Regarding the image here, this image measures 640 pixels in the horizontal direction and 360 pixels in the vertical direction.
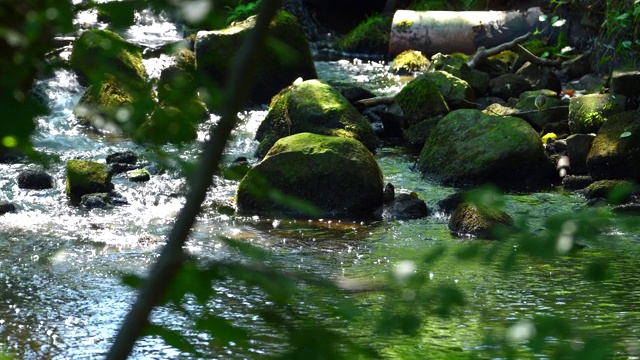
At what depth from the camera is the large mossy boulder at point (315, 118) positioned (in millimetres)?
10859

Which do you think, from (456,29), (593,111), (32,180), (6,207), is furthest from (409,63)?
(6,207)

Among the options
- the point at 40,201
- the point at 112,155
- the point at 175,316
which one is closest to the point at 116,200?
the point at 40,201

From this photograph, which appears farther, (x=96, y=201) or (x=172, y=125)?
(x=96, y=201)

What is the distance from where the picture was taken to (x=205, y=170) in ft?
3.13

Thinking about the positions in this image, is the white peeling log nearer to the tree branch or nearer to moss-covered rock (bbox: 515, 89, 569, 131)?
moss-covered rock (bbox: 515, 89, 569, 131)

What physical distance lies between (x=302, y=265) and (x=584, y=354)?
19.9 ft

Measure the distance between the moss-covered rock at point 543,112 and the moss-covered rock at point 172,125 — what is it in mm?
10479

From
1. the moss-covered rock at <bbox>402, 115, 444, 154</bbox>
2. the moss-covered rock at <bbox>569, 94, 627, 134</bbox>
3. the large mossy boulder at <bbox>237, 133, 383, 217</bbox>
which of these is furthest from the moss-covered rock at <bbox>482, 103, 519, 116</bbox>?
the large mossy boulder at <bbox>237, 133, 383, 217</bbox>

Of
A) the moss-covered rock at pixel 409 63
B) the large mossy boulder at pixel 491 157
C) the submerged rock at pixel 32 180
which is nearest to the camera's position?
the submerged rock at pixel 32 180

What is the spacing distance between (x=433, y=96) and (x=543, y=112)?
1.29 meters

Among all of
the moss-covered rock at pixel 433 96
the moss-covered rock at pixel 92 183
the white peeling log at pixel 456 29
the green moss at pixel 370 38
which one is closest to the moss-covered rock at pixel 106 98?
the moss-covered rock at pixel 92 183

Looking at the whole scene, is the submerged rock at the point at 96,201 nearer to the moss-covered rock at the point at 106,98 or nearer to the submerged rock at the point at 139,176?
the submerged rock at the point at 139,176

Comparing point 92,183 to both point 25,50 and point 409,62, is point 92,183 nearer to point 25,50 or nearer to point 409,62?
point 409,62

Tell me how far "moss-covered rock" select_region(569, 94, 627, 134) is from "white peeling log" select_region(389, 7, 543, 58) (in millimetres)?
5601
